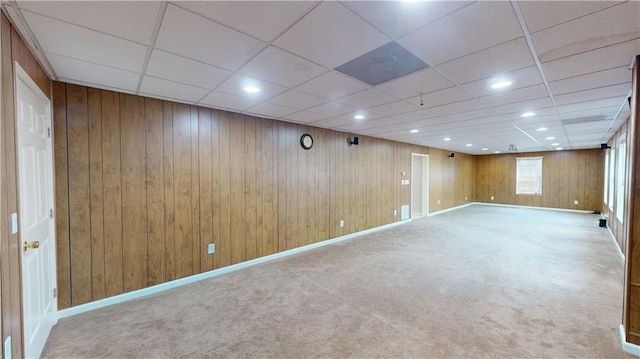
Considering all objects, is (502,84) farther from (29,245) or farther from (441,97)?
(29,245)

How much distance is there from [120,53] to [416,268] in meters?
4.21

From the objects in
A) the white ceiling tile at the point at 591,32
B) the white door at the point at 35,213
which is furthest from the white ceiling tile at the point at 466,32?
the white door at the point at 35,213

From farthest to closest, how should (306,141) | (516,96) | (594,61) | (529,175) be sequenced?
1. (529,175)
2. (306,141)
3. (516,96)
4. (594,61)

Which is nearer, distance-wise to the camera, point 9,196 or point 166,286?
point 9,196

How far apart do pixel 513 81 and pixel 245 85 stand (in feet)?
8.68

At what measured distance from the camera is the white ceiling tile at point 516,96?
2.73 m

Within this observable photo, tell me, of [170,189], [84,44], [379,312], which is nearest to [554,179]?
[379,312]

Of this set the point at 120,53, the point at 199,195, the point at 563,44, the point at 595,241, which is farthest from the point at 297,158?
the point at 595,241

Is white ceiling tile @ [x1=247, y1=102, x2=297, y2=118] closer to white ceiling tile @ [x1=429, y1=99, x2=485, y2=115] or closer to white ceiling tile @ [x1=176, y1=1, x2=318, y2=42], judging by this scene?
white ceiling tile @ [x1=176, y1=1, x2=318, y2=42]

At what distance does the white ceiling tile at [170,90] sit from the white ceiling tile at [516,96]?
329 cm

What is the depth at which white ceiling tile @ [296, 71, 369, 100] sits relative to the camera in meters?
2.44

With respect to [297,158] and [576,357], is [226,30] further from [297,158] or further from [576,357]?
[576,357]

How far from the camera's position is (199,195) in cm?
351

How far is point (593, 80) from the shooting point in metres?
2.45
